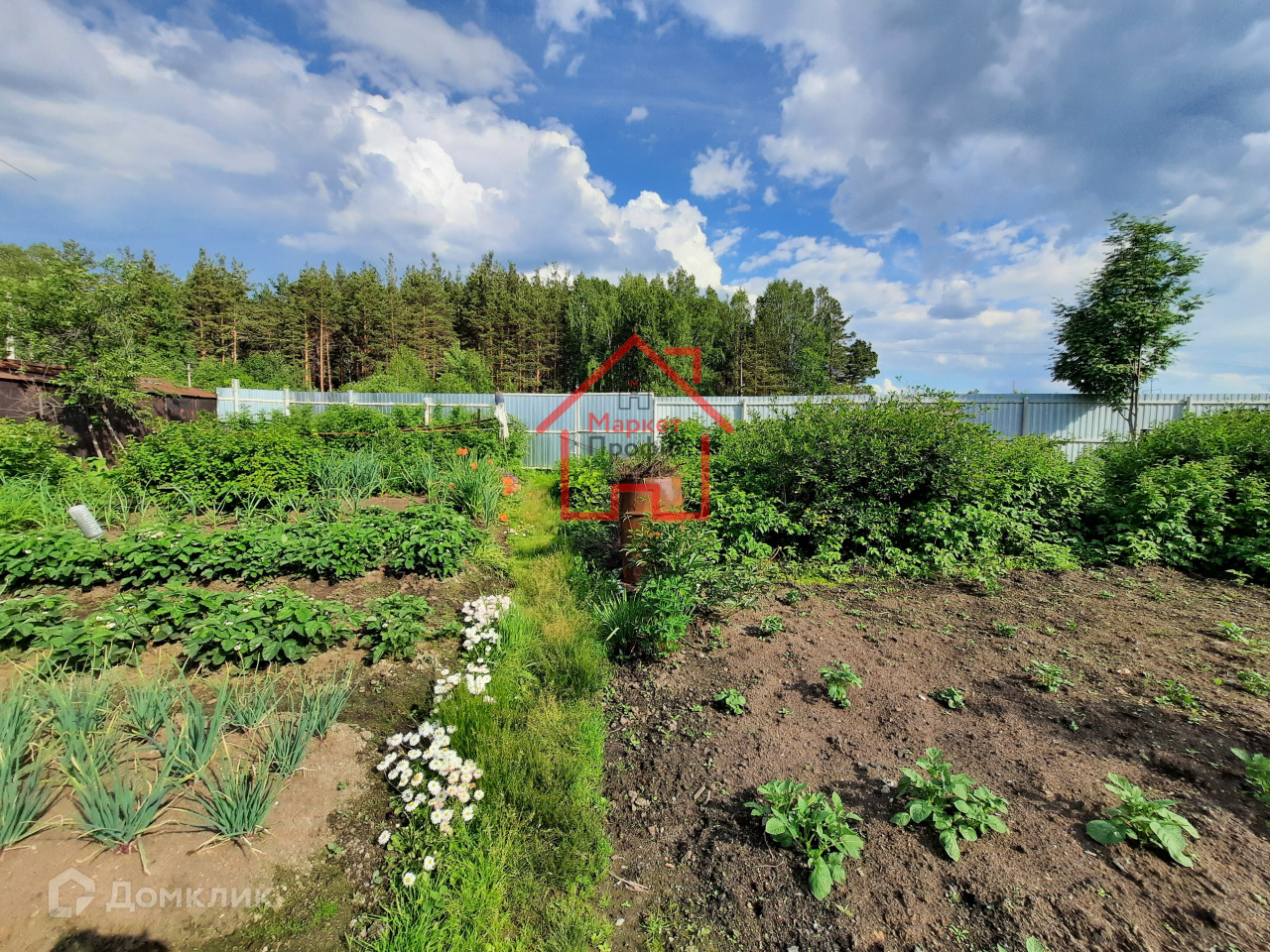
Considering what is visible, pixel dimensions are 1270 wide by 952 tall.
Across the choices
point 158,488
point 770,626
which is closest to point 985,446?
point 770,626

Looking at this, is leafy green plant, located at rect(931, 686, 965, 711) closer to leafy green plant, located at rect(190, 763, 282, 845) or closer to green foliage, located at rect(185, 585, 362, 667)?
leafy green plant, located at rect(190, 763, 282, 845)

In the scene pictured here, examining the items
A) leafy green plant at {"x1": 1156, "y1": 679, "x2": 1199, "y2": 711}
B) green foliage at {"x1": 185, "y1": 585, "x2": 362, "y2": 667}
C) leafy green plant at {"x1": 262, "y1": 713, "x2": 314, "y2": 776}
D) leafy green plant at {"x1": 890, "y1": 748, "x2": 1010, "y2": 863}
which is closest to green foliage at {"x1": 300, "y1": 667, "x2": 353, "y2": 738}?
leafy green plant at {"x1": 262, "y1": 713, "x2": 314, "y2": 776}

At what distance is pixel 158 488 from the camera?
5.30m

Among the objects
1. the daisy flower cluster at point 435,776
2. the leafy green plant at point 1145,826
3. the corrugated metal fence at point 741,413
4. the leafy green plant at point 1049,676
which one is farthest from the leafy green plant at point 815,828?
the corrugated metal fence at point 741,413

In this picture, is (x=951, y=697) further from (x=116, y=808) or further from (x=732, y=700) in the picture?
(x=116, y=808)

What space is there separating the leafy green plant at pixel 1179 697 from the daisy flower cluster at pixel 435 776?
10.1 ft

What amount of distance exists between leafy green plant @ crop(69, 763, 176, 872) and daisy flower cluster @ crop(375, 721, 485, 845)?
67 cm

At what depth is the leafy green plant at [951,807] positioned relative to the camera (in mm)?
1550

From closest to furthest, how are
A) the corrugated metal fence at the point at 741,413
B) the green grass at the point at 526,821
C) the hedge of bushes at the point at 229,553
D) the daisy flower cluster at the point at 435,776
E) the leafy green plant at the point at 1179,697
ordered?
the green grass at the point at 526,821 → the daisy flower cluster at the point at 435,776 → the leafy green plant at the point at 1179,697 → the hedge of bushes at the point at 229,553 → the corrugated metal fence at the point at 741,413

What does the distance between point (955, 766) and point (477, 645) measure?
2.41 m

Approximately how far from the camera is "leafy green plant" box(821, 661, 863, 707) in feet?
7.80

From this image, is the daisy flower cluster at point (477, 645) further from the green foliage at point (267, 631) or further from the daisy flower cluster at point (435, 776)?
the green foliage at point (267, 631)

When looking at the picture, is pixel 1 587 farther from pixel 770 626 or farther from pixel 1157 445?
pixel 1157 445

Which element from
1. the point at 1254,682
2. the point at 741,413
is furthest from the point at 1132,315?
the point at 1254,682
